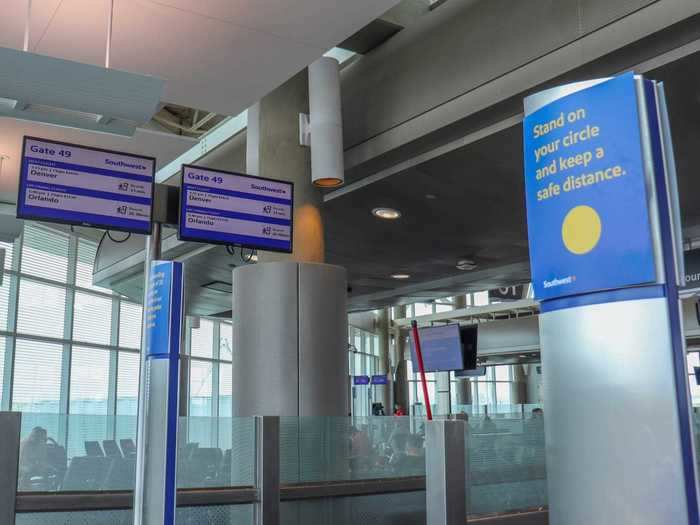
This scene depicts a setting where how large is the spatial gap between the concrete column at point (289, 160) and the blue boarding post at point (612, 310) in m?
5.07

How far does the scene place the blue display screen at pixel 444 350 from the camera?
10344 millimetres

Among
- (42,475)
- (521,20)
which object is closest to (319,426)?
(42,475)

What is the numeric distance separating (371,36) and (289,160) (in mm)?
1380

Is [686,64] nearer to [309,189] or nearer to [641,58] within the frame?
[641,58]

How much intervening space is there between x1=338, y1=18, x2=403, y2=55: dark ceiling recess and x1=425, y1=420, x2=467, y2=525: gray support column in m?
4.48

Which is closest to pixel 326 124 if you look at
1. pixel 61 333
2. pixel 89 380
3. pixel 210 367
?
pixel 61 333

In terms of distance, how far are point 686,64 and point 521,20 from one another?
1178mm

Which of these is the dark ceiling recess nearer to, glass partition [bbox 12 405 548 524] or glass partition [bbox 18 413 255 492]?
glass partition [bbox 12 405 548 524]

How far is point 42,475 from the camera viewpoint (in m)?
3.79

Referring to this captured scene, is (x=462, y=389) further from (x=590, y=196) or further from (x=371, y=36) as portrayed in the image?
(x=590, y=196)

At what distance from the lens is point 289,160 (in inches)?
287

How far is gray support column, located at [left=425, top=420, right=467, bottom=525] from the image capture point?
9.93ft

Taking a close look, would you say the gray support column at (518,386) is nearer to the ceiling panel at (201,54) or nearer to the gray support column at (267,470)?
the ceiling panel at (201,54)

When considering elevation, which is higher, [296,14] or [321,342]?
[296,14]
